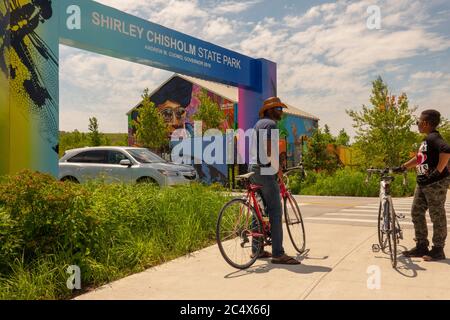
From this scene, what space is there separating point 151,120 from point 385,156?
64.3 feet

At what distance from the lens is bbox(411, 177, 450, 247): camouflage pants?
5387mm

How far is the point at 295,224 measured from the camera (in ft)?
20.6

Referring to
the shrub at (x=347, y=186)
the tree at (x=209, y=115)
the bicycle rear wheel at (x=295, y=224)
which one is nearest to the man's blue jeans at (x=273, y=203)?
the bicycle rear wheel at (x=295, y=224)

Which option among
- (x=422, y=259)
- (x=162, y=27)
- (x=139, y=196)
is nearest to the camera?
(x=422, y=259)

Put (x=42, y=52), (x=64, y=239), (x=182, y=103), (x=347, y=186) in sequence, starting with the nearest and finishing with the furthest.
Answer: (x=64, y=239) → (x=42, y=52) → (x=347, y=186) → (x=182, y=103)

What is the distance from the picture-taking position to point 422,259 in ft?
18.2

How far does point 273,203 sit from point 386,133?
57.6 feet

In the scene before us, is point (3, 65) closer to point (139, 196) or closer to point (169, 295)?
point (139, 196)

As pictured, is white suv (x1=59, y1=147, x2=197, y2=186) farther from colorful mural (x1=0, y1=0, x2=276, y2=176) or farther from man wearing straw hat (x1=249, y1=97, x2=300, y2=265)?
man wearing straw hat (x1=249, y1=97, x2=300, y2=265)

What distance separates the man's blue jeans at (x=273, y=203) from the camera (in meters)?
5.34

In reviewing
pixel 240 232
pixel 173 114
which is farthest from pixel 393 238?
pixel 173 114

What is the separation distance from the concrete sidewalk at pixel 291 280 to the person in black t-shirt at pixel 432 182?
1.19 ft

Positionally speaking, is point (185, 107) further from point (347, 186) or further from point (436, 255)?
point (436, 255)
